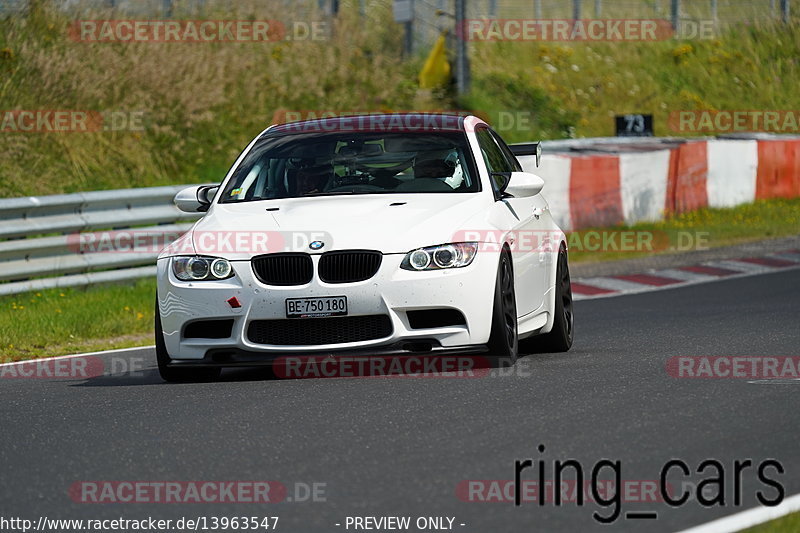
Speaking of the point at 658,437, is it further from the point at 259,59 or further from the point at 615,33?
the point at 615,33

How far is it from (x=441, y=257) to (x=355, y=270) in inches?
19.4

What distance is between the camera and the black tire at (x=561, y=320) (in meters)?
10.8

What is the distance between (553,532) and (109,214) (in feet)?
35.0

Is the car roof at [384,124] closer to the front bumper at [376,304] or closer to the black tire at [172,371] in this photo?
the front bumper at [376,304]

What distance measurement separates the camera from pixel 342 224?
30.3 feet

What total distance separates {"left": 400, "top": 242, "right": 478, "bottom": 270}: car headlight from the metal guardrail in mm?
6208

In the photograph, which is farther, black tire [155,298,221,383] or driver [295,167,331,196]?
driver [295,167,331,196]

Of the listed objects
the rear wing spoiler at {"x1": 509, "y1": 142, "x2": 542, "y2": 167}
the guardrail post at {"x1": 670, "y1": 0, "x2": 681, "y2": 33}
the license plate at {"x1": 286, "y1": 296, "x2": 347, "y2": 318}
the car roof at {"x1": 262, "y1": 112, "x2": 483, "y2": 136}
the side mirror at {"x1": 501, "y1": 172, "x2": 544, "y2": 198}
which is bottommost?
the license plate at {"x1": 286, "y1": 296, "x2": 347, "y2": 318}

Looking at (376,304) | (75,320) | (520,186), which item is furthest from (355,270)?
(75,320)

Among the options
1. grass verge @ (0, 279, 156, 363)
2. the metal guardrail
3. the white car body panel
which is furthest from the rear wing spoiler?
the metal guardrail

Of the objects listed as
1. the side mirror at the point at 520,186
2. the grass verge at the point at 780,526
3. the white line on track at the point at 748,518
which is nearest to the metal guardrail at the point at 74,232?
the side mirror at the point at 520,186

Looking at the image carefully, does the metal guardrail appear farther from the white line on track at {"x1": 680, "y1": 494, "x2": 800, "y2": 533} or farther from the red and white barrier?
the white line on track at {"x1": 680, "y1": 494, "x2": 800, "y2": 533}

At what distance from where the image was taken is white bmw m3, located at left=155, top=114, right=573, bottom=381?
9.01m

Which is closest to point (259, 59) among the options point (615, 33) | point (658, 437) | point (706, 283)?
point (706, 283)
